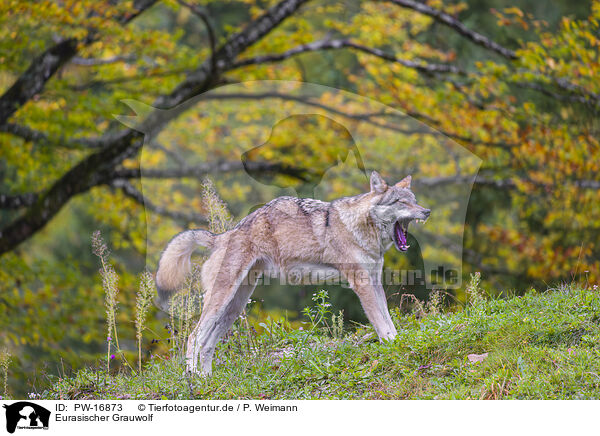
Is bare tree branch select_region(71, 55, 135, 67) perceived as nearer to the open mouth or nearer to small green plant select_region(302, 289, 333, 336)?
small green plant select_region(302, 289, 333, 336)

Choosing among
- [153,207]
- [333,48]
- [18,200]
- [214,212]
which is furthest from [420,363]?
[18,200]

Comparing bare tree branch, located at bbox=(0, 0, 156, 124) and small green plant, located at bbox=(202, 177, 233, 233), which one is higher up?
bare tree branch, located at bbox=(0, 0, 156, 124)

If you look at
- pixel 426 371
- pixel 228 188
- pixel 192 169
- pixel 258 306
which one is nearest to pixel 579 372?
pixel 426 371

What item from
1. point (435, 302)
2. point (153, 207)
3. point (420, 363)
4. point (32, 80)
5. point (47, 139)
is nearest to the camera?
point (420, 363)

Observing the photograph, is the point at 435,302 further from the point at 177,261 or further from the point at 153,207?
the point at 153,207

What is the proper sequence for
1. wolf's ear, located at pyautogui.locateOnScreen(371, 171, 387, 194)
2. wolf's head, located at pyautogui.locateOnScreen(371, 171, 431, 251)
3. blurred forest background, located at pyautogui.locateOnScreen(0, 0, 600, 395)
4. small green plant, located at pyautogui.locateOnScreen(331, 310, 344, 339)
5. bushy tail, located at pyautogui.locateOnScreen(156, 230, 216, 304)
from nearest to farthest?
wolf's head, located at pyautogui.locateOnScreen(371, 171, 431, 251)
wolf's ear, located at pyautogui.locateOnScreen(371, 171, 387, 194)
bushy tail, located at pyautogui.locateOnScreen(156, 230, 216, 304)
small green plant, located at pyautogui.locateOnScreen(331, 310, 344, 339)
blurred forest background, located at pyautogui.locateOnScreen(0, 0, 600, 395)

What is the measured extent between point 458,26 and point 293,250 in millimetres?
5408

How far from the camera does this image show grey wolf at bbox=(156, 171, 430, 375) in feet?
16.6

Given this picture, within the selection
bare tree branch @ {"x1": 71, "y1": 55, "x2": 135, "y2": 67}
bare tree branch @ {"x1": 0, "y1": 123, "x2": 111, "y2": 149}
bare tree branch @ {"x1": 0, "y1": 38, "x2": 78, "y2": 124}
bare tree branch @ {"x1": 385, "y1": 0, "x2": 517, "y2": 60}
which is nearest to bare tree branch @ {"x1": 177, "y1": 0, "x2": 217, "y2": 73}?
bare tree branch @ {"x1": 71, "y1": 55, "x2": 135, "y2": 67}

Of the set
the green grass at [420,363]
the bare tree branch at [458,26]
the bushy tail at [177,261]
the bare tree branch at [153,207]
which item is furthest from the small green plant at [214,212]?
the bare tree branch at [458,26]

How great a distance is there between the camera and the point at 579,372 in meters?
4.10
